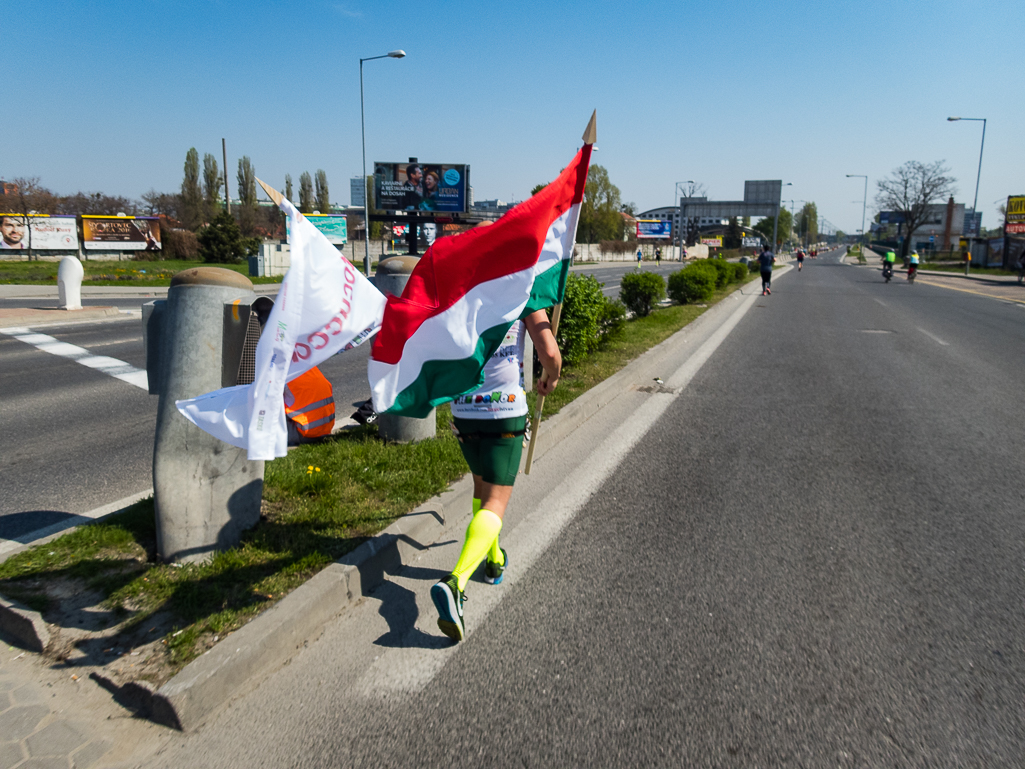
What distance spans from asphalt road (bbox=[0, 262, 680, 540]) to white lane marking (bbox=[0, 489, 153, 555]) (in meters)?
0.07

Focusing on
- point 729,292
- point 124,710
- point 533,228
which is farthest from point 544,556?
point 729,292

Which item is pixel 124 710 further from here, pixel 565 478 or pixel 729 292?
pixel 729 292

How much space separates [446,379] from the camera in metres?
3.07

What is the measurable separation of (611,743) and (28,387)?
346 inches

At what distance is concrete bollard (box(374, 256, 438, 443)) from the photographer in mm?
5316

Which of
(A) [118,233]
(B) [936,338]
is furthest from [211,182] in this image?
(B) [936,338]

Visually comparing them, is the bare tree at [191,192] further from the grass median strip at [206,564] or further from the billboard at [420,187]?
the grass median strip at [206,564]

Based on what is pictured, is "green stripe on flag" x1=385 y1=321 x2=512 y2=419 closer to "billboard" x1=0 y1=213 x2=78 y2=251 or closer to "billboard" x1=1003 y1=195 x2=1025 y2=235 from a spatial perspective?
"billboard" x1=0 y1=213 x2=78 y2=251

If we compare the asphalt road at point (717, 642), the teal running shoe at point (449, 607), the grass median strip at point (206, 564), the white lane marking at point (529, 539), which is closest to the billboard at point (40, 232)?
the white lane marking at point (529, 539)

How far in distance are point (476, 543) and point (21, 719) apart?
1.80 meters

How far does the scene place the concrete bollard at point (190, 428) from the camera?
3396 mm

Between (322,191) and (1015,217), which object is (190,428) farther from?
(322,191)

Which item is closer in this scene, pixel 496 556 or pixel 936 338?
pixel 496 556

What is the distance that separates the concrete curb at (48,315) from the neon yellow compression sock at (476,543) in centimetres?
1435
